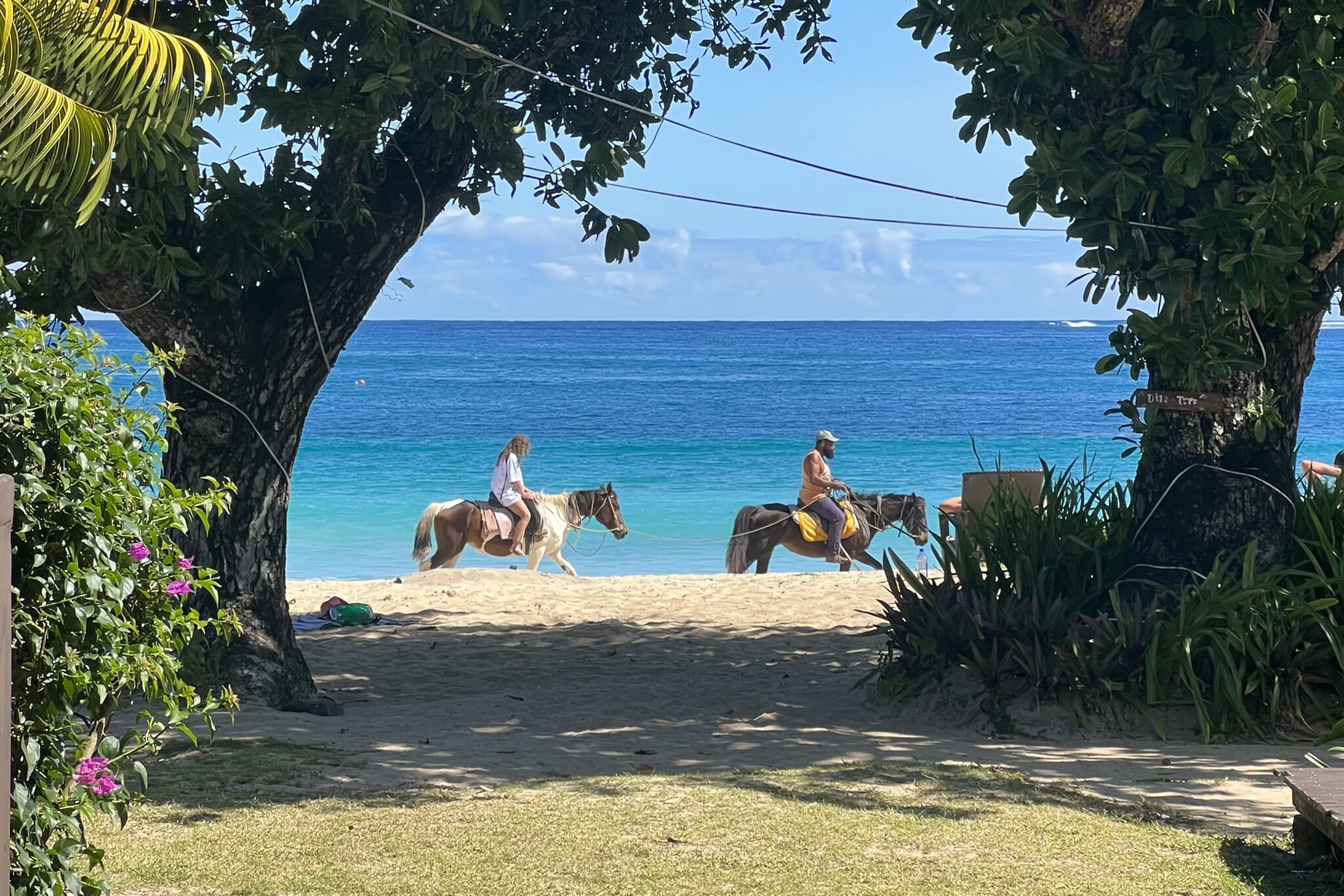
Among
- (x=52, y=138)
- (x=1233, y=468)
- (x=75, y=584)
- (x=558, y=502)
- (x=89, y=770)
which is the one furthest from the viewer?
(x=558, y=502)

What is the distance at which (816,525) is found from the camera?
17.2 m

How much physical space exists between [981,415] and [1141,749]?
2019 inches

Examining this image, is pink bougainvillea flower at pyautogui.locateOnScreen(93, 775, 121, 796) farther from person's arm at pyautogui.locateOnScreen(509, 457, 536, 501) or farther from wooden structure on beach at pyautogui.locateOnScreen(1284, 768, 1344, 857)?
person's arm at pyautogui.locateOnScreen(509, 457, 536, 501)

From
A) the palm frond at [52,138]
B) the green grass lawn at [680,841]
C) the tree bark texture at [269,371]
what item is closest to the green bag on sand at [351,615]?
the tree bark texture at [269,371]

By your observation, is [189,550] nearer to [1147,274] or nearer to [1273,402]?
[1147,274]

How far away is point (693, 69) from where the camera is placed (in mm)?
11078

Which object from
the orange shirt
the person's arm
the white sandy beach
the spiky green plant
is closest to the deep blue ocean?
the orange shirt

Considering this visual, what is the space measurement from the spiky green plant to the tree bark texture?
4.07m

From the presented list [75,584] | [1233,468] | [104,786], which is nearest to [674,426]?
[1233,468]

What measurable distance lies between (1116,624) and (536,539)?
9633mm

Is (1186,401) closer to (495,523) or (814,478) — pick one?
(814,478)

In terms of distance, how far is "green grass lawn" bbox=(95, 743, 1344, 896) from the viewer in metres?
5.00

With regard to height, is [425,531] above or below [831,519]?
below

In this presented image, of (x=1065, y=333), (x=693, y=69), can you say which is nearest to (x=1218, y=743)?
(x=693, y=69)
